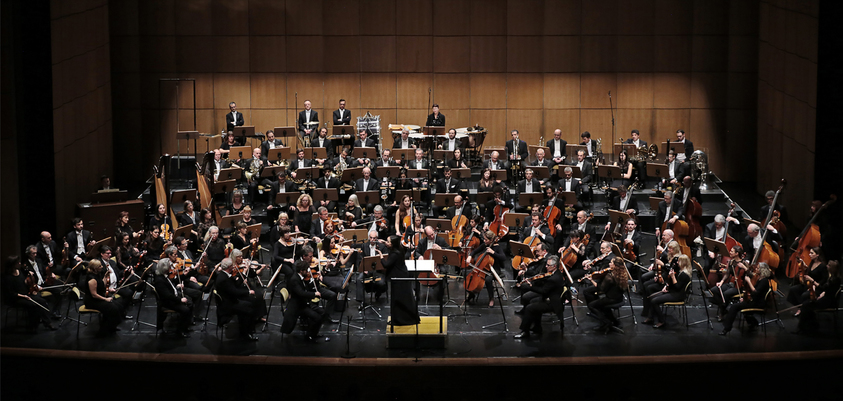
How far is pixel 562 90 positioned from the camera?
757 inches

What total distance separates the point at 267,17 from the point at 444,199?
700 cm

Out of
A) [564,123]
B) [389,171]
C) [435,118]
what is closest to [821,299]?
[389,171]

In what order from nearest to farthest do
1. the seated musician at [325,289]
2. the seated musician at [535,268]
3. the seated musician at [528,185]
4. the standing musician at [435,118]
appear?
the seated musician at [325,289] → the seated musician at [535,268] → the seated musician at [528,185] → the standing musician at [435,118]

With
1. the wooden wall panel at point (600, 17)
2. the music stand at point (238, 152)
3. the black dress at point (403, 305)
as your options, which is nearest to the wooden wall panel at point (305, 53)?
the music stand at point (238, 152)

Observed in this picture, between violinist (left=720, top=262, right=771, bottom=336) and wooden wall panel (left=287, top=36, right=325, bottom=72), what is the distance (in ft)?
34.9

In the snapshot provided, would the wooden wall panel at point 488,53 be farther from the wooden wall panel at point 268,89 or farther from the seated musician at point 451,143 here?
the wooden wall panel at point 268,89

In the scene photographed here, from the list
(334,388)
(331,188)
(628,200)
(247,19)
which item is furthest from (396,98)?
(334,388)

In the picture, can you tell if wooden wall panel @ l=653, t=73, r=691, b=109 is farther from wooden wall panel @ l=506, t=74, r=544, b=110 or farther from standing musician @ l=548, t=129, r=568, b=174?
standing musician @ l=548, t=129, r=568, b=174

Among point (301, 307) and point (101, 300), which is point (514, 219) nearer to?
point (301, 307)

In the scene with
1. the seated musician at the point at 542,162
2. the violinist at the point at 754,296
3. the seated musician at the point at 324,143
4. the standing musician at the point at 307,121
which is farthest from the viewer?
the standing musician at the point at 307,121

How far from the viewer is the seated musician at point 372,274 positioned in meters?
12.5

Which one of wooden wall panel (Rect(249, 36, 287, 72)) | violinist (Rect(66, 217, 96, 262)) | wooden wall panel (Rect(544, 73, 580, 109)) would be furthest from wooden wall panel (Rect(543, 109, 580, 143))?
violinist (Rect(66, 217, 96, 262))

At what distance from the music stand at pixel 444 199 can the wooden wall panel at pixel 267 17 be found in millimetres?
6724

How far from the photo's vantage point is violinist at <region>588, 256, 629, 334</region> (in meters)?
11.3
